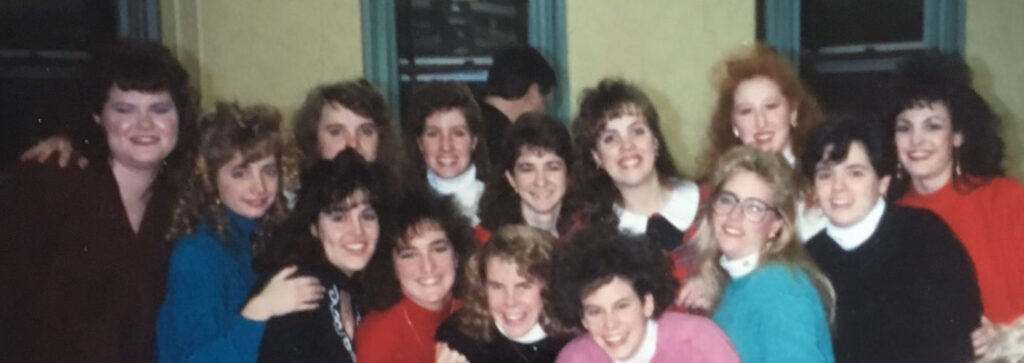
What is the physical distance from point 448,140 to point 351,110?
0.30 meters

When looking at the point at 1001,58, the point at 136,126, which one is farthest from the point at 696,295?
the point at 1001,58

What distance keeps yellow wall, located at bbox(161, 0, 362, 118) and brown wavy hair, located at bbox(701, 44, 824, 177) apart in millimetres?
1787

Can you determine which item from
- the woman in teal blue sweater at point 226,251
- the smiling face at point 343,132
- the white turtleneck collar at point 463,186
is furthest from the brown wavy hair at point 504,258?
the smiling face at point 343,132

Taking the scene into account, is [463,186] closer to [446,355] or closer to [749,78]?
[446,355]

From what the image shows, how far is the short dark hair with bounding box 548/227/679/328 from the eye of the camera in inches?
81.0

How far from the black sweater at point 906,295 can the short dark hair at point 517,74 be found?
5.21 feet

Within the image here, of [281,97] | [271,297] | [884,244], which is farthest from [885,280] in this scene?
[281,97]

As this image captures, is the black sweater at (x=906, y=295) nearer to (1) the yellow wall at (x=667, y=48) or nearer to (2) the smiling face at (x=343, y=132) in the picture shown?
(2) the smiling face at (x=343, y=132)

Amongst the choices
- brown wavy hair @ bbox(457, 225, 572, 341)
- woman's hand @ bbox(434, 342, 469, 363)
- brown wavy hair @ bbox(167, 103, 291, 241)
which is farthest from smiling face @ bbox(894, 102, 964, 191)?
brown wavy hair @ bbox(167, 103, 291, 241)

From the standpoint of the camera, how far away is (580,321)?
2084mm

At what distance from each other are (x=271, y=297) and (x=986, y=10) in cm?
336

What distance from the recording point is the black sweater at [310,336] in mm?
2051

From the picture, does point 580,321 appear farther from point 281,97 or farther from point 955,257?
point 281,97

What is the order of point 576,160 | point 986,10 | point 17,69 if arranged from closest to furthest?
point 576,160 → point 17,69 → point 986,10
